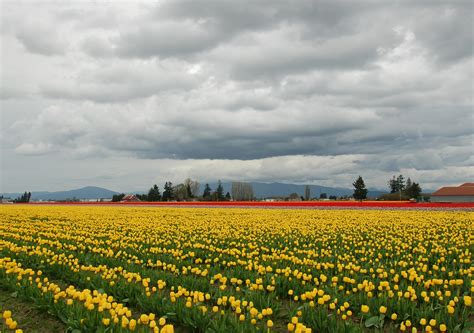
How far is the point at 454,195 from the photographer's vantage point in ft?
252

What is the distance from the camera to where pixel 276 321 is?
6.48 metres

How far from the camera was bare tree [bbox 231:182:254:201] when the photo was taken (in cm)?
13418

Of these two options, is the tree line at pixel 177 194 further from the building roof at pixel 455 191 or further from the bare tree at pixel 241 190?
the building roof at pixel 455 191

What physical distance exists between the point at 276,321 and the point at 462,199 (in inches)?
3177

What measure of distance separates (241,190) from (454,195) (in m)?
73.2

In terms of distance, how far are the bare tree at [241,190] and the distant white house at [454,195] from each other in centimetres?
6332

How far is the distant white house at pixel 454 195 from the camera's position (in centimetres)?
7494

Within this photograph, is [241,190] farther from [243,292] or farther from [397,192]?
[243,292]

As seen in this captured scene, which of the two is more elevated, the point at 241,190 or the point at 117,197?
the point at 241,190

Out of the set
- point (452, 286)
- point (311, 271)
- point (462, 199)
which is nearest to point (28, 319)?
point (311, 271)

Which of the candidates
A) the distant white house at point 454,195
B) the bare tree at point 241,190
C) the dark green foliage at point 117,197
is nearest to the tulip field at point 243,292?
the distant white house at point 454,195

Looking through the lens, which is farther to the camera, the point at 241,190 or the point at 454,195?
the point at 241,190

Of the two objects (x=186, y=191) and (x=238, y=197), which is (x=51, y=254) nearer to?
(x=186, y=191)

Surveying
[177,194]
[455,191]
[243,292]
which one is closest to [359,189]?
[455,191]
